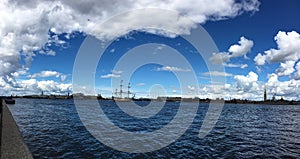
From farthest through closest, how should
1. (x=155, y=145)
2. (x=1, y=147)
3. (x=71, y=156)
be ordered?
(x=155, y=145)
(x=71, y=156)
(x=1, y=147)

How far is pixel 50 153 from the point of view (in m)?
16.3

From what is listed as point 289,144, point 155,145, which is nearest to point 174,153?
point 155,145

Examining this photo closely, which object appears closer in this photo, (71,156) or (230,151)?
(71,156)

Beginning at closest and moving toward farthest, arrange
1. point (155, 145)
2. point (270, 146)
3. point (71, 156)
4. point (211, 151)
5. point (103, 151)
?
point (71, 156), point (103, 151), point (211, 151), point (155, 145), point (270, 146)

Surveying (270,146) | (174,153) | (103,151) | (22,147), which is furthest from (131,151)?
(270,146)

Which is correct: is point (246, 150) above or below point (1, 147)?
below

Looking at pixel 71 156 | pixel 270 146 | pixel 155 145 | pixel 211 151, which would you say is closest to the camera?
pixel 71 156

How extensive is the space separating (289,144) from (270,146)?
9.90 feet

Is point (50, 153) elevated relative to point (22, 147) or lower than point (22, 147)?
lower

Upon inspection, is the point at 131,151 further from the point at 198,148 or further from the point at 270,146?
the point at 270,146

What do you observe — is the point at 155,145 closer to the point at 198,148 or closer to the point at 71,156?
the point at 198,148

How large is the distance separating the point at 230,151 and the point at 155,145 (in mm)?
Answer: 6337

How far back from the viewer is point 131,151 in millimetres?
17734

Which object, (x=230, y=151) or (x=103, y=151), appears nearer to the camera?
(x=103, y=151)
